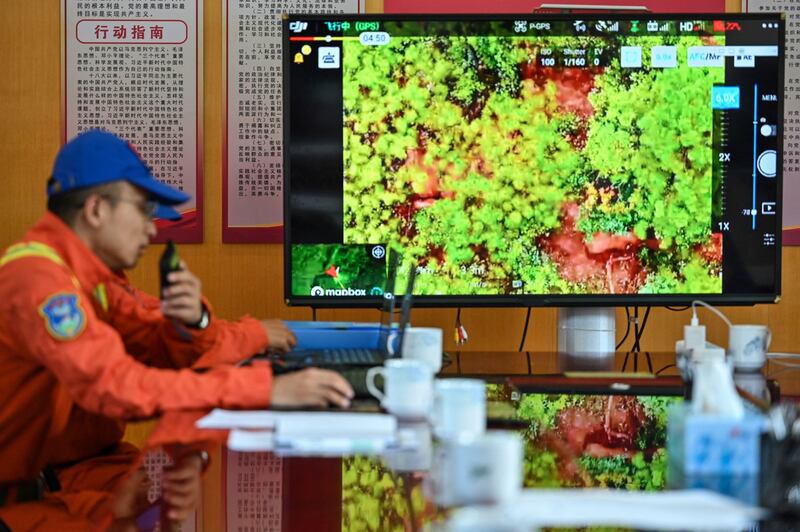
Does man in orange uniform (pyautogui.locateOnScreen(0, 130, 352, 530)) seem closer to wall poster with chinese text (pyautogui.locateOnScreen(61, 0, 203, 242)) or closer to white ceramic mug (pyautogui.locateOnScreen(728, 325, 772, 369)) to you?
wall poster with chinese text (pyautogui.locateOnScreen(61, 0, 203, 242))

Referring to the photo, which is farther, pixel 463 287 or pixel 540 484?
pixel 463 287

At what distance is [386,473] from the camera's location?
1340mm

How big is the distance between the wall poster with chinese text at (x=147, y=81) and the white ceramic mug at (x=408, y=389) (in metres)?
1.72

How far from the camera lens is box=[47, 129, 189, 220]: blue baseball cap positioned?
1.90 metres

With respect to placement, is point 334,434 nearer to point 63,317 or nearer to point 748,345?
point 63,317

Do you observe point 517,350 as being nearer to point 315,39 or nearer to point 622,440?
point 315,39

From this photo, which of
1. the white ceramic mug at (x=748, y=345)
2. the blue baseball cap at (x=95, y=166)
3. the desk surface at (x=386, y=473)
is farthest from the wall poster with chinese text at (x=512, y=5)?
the desk surface at (x=386, y=473)

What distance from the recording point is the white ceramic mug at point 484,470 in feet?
3.38

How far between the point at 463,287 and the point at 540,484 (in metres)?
1.52

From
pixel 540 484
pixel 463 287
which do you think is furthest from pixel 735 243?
pixel 540 484

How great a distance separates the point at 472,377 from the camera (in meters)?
2.32

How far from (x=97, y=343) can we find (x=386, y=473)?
551 mm

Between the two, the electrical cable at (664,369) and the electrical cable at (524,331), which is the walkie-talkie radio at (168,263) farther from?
the electrical cable at (524,331)

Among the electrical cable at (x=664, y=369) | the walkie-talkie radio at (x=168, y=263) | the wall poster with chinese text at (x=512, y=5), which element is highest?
the wall poster with chinese text at (x=512, y=5)
